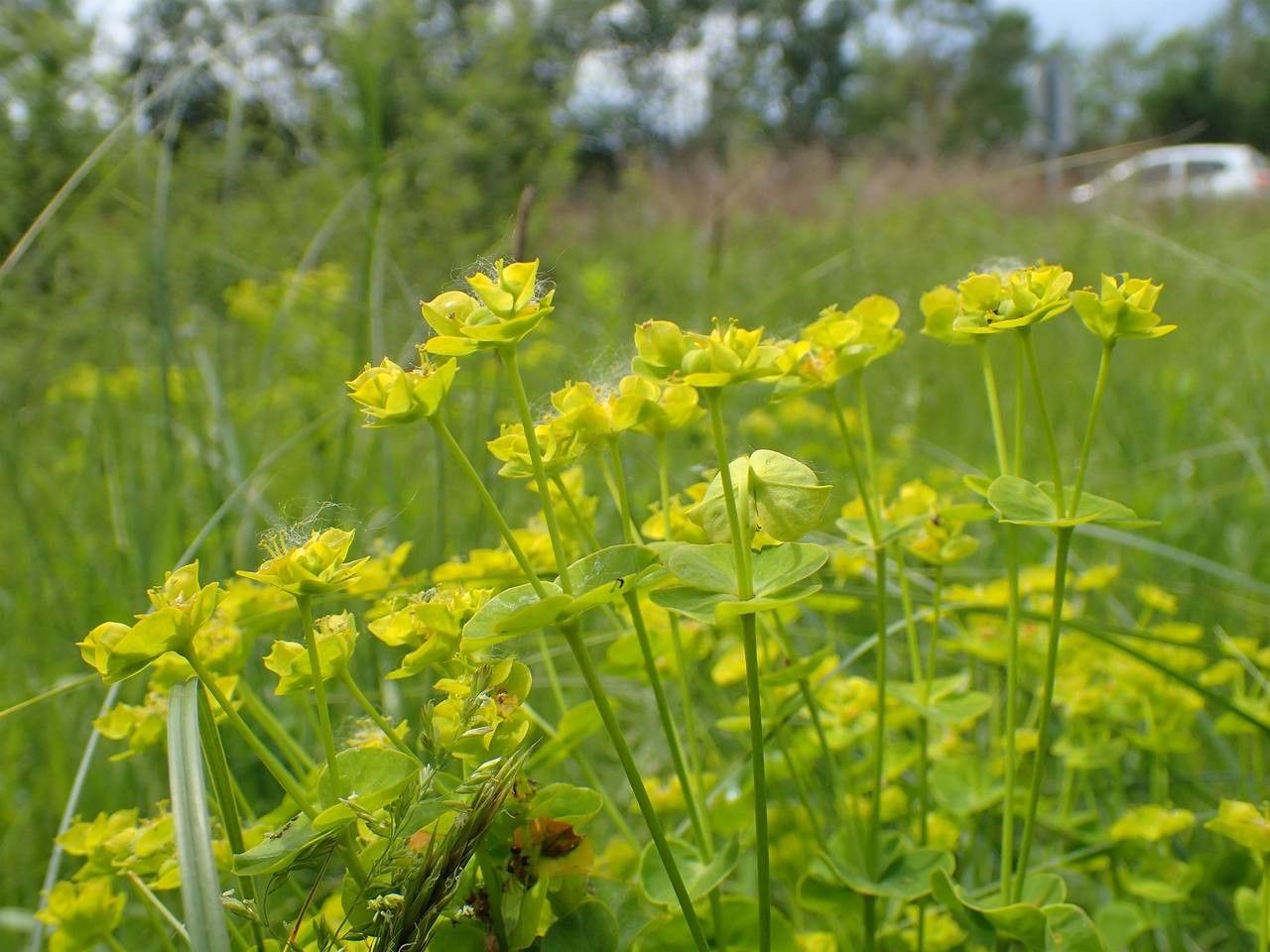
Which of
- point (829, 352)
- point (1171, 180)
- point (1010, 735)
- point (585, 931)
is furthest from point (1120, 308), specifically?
point (1171, 180)

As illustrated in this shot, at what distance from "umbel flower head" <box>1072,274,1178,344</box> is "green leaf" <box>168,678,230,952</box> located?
62cm

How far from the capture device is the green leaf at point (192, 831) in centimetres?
50

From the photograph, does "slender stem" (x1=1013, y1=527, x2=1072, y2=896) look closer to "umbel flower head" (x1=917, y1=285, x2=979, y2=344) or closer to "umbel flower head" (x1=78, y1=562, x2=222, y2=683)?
"umbel flower head" (x1=917, y1=285, x2=979, y2=344)

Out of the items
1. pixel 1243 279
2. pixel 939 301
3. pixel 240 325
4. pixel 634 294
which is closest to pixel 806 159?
pixel 634 294

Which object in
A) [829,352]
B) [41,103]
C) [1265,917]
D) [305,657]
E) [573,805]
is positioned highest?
[41,103]

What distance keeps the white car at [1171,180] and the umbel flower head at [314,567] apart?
248 cm

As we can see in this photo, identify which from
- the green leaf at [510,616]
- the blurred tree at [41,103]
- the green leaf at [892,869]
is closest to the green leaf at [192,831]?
the green leaf at [510,616]

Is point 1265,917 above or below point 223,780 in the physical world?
below

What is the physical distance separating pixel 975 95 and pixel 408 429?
24006mm

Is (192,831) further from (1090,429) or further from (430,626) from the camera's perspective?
(1090,429)

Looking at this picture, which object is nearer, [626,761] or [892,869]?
[626,761]

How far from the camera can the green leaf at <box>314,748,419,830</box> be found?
1.96 feet

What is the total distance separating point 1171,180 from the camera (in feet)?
22.9

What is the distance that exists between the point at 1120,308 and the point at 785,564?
0.95 feet
